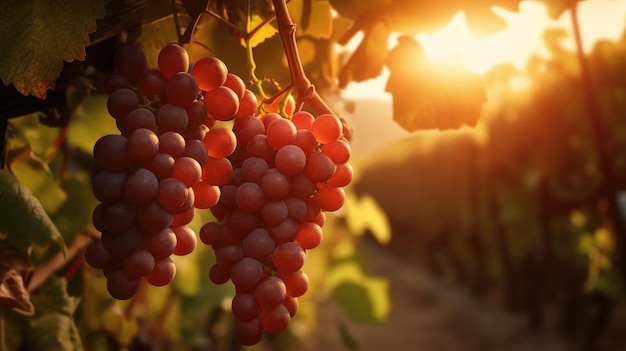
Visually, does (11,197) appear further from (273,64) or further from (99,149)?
(273,64)

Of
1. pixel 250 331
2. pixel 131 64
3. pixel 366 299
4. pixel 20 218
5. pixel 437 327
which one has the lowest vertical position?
pixel 437 327

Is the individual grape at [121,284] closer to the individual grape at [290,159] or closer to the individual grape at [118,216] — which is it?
the individual grape at [118,216]

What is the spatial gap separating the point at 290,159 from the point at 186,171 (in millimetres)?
134

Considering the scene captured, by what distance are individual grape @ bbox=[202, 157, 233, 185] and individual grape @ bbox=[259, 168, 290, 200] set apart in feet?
0.16

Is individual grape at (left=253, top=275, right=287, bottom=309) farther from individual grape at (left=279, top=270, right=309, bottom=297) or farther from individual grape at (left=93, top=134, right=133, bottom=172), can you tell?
individual grape at (left=93, top=134, right=133, bottom=172)

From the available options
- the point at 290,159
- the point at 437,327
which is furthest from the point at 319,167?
the point at 437,327

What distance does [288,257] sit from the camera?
0.86m

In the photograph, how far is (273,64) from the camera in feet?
4.34

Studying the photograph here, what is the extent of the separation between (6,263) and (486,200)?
11.0m

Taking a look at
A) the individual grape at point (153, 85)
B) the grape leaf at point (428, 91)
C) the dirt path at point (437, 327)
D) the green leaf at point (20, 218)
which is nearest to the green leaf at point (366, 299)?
the grape leaf at point (428, 91)

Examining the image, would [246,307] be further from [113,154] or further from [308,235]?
[113,154]

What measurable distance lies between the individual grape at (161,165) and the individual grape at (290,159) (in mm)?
139

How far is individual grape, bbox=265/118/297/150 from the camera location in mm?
864

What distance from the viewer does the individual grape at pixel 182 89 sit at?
2.72 feet
